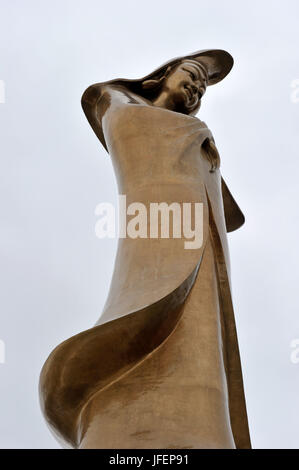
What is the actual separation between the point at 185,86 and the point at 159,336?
2838 millimetres

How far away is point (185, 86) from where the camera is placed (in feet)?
22.3

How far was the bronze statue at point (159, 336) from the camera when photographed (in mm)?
4215

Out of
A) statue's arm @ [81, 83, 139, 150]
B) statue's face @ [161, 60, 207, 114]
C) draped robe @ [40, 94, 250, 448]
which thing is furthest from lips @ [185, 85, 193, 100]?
draped robe @ [40, 94, 250, 448]

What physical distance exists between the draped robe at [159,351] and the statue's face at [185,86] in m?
1.17

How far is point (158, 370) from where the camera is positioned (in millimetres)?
4453

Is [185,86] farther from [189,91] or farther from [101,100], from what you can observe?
[101,100]

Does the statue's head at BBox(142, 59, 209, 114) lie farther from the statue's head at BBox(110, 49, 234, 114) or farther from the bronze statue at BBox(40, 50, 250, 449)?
the bronze statue at BBox(40, 50, 250, 449)

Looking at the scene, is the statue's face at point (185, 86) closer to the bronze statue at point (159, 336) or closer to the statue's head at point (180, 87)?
the statue's head at point (180, 87)

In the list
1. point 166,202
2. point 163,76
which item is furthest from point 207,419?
point 163,76

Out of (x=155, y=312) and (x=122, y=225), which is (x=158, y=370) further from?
(x=122, y=225)

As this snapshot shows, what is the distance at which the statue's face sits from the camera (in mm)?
6754

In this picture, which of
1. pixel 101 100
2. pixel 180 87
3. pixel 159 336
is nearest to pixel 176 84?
pixel 180 87
